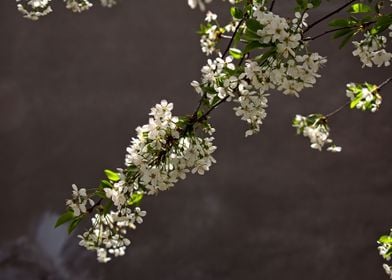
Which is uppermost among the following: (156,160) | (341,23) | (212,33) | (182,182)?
(182,182)

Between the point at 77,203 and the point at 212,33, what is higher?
the point at 212,33

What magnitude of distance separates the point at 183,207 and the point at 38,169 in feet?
3.24

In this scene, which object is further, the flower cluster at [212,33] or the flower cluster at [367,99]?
the flower cluster at [212,33]

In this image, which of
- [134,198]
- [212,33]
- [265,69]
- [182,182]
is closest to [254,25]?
[265,69]

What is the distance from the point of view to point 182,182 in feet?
11.5

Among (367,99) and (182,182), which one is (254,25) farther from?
(182,182)

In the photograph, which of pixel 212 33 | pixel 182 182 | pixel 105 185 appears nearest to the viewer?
A: pixel 105 185

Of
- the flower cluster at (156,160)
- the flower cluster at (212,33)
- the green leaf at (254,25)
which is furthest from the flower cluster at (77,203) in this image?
the flower cluster at (212,33)

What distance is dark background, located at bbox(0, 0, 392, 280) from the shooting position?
3340 mm

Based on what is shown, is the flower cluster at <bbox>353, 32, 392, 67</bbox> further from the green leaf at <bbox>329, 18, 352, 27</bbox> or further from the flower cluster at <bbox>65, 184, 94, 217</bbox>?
the flower cluster at <bbox>65, 184, 94, 217</bbox>

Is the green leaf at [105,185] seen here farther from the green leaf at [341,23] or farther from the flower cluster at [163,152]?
the green leaf at [341,23]

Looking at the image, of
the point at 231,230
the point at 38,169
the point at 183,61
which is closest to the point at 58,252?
the point at 38,169

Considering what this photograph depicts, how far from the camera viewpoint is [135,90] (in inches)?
138

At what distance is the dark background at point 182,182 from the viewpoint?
131 inches
